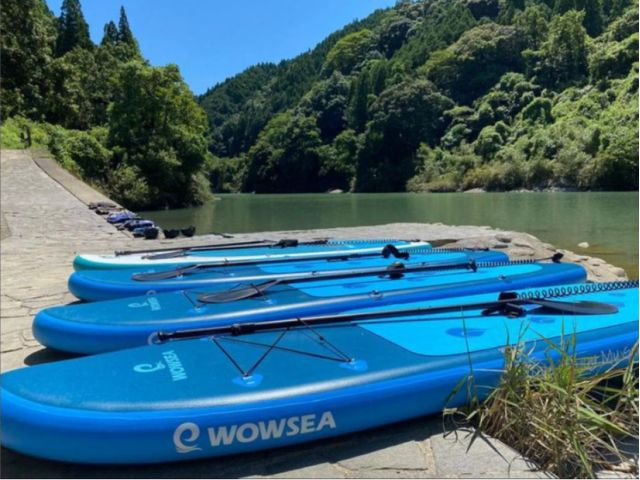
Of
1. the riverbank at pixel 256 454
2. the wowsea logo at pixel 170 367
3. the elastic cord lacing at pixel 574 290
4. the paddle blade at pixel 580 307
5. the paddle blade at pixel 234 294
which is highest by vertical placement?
the paddle blade at pixel 234 294

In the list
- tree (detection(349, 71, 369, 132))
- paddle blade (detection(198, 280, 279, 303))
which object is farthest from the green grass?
tree (detection(349, 71, 369, 132))

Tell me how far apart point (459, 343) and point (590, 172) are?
41.8 m

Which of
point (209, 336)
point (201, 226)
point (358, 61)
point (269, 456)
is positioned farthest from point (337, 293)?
point (358, 61)

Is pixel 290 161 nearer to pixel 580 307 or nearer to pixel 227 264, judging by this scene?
pixel 227 264

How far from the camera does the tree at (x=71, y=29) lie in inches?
1813

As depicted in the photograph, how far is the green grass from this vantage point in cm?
196

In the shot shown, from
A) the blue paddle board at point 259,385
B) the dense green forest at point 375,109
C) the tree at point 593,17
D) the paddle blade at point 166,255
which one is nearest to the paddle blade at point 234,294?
the blue paddle board at point 259,385

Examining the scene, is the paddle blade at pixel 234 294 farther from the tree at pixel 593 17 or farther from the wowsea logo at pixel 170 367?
the tree at pixel 593 17

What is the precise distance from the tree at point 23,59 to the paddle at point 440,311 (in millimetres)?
24032

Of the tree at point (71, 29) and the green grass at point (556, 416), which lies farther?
the tree at point (71, 29)

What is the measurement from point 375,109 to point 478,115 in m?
12.3

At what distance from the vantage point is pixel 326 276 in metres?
4.21

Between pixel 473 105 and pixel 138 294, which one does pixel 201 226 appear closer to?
pixel 138 294

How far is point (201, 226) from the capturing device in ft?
54.5
